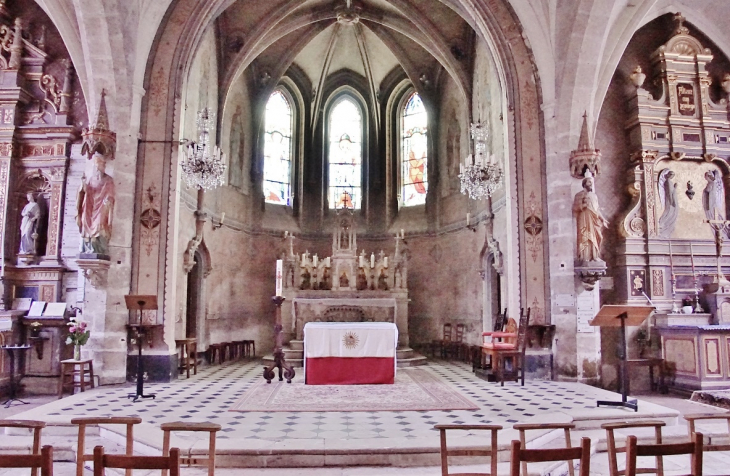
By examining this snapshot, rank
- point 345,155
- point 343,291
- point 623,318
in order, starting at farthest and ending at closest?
point 345,155 → point 343,291 → point 623,318

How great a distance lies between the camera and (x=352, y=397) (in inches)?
361

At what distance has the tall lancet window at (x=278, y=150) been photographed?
18.5 metres

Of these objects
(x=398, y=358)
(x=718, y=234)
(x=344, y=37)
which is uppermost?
(x=344, y=37)

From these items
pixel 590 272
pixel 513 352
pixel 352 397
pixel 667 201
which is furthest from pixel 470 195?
pixel 352 397

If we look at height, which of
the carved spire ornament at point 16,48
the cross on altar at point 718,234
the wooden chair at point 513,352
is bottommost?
the wooden chair at point 513,352

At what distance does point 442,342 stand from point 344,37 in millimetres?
9994

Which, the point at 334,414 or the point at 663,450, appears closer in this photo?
the point at 663,450

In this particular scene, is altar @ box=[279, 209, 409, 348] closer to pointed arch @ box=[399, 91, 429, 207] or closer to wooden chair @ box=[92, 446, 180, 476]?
pointed arch @ box=[399, 91, 429, 207]

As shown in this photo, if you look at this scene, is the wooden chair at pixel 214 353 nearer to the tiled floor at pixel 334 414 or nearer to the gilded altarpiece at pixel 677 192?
the tiled floor at pixel 334 414

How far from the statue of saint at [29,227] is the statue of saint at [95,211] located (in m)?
1.35

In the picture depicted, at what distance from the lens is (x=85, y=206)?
995cm

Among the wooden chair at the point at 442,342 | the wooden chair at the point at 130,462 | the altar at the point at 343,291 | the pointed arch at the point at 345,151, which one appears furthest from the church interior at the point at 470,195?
the pointed arch at the point at 345,151

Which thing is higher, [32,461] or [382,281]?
[382,281]

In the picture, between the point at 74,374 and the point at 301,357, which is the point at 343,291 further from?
the point at 74,374
